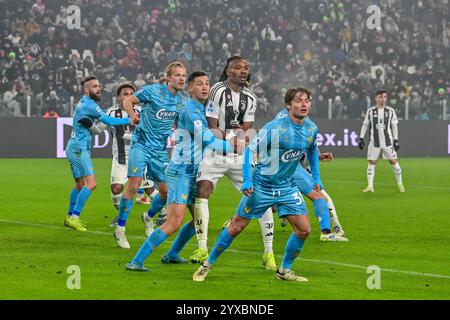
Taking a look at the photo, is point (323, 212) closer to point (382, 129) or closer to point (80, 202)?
point (80, 202)

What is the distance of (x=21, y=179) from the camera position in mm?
25812

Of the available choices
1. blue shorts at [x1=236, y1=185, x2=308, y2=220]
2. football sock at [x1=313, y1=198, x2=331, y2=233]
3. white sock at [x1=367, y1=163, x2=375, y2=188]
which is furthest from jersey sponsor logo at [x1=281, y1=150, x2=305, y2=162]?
white sock at [x1=367, y1=163, x2=375, y2=188]

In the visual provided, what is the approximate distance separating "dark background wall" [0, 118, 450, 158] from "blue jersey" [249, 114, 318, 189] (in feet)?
79.0

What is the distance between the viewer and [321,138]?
3653cm

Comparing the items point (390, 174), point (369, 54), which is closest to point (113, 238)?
point (390, 174)

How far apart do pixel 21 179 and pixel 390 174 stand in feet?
34.7

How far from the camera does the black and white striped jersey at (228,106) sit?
12.4 metres

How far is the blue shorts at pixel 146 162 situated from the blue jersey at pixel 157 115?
0.24 ft

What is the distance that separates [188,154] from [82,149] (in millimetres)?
4571

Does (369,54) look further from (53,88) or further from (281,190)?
(281,190)

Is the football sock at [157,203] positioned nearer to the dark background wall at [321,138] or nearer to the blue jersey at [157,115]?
the blue jersey at [157,115]

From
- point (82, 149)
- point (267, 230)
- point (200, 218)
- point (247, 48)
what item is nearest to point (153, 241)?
point (200, 218)
